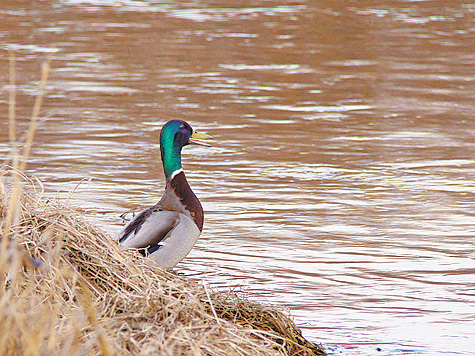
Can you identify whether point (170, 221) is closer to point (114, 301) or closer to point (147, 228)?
point (147, 228)

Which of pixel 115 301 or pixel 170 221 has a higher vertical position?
pixel 115 301

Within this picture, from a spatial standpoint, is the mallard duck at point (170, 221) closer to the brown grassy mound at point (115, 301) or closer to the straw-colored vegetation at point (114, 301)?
the straw-colored vegetation at point (114, 301)

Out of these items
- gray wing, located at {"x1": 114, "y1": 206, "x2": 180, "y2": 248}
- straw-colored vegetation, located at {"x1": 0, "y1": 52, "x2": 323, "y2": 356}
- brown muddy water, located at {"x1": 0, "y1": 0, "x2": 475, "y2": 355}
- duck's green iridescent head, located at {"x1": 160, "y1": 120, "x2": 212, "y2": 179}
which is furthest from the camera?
duck's green iridescent head, located at {"x1": 160, "y1": 120, "x2": 212, "y2": 179}

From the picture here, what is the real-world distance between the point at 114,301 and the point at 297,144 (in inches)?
238

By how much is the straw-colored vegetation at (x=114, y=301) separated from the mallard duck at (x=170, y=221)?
0.60 m

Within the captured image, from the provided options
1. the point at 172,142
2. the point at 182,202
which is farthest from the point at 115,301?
the point at 172,142

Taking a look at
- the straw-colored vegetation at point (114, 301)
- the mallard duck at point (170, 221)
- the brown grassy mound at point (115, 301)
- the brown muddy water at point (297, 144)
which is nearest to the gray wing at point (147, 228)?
the mallard duck at point (170, 221)

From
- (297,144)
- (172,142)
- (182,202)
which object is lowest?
(297,144)

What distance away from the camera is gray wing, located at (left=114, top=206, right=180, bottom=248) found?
531 centimetres

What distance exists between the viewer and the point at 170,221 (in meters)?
5.54

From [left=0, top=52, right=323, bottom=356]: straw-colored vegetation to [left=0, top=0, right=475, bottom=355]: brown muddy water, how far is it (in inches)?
23.4

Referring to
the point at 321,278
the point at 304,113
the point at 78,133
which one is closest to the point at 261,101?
the point at 304,113

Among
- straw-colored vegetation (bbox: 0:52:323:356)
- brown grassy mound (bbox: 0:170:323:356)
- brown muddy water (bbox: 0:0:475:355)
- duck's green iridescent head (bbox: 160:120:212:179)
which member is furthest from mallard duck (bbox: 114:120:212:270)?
brown grassy mound (bbox: 0:170:323:356)

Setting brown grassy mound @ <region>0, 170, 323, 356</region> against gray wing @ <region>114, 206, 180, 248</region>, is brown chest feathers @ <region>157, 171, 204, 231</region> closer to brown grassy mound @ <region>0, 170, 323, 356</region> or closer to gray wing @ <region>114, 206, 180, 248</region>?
gray wing @ <region>114, 206, 180, 248</region>
